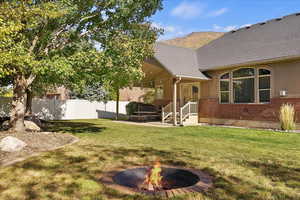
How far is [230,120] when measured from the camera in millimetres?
14125

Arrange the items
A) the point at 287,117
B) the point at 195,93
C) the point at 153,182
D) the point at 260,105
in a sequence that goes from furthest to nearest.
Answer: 1. the point at 195,93
2. the point at 260,105
3. the point at 287,117
4. the point at 153,182

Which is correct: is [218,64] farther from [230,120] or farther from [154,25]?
[154,25]

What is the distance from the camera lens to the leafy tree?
8453 mm

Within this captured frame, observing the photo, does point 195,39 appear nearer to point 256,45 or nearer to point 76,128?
point 256,45

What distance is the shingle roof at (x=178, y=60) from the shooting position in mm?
14258

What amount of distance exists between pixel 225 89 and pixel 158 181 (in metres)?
11.6

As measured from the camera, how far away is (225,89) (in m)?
14.6

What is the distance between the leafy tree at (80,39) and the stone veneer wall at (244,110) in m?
6.30

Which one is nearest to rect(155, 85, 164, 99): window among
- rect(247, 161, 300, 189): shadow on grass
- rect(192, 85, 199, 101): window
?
rect(192, 85, 199, 101): window

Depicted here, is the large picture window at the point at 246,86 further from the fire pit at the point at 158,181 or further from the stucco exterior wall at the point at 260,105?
the fire pit at the point at 158,181

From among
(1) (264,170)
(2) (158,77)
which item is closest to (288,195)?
(1) (264,170)

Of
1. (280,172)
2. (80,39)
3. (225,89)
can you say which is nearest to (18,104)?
(80,39)

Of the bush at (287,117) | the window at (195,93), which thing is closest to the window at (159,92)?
the window at (195,93)

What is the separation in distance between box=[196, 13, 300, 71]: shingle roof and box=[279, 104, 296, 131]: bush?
2.40 meters
